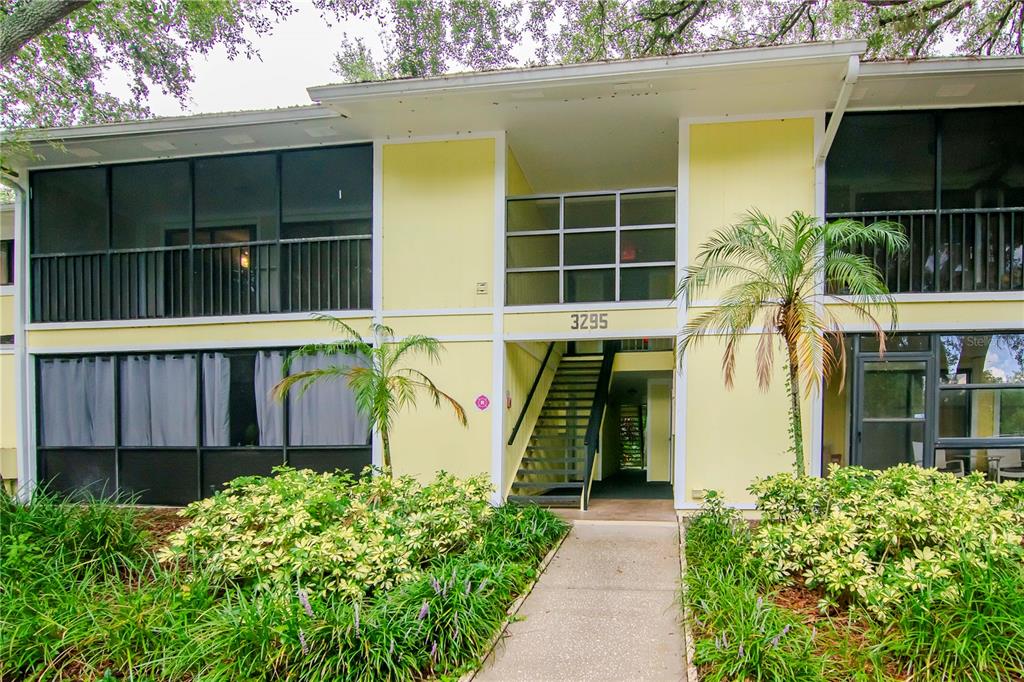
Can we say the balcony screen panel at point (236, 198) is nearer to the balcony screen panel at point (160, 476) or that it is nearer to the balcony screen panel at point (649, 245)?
the balcony screen panel at point (160, 476)

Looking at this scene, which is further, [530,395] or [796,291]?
[530,395]

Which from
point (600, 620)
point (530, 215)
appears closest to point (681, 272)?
point (530, 215)

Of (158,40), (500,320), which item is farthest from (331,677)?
(158,40)

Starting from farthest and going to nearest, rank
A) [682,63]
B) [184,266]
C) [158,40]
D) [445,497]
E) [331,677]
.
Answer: [158,40], [184,266], [682,63], [445,497], [331,677]

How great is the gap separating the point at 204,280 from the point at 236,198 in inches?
49.2

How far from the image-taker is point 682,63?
21.4 ft

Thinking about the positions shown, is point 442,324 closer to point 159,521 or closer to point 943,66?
point 159,521

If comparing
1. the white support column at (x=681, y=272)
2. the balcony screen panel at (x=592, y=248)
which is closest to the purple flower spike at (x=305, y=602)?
the white support column at (x=681, y=272)

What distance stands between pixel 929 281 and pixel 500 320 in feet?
17.0

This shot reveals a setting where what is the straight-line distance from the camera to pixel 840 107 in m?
6.82

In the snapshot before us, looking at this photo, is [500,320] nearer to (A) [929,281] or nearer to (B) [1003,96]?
(A) [929,281]

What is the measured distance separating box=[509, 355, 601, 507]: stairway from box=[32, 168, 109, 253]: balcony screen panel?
277 inches

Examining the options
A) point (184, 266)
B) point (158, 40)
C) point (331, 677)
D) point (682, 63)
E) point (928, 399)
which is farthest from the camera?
point (158, 40)

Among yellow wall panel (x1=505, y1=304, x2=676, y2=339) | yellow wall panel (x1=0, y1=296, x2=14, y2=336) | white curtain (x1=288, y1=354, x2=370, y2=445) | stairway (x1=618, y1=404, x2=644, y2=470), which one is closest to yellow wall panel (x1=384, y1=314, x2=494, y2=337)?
yellow wall panel (x1=505, y1=304, x2=676, y2=339)
